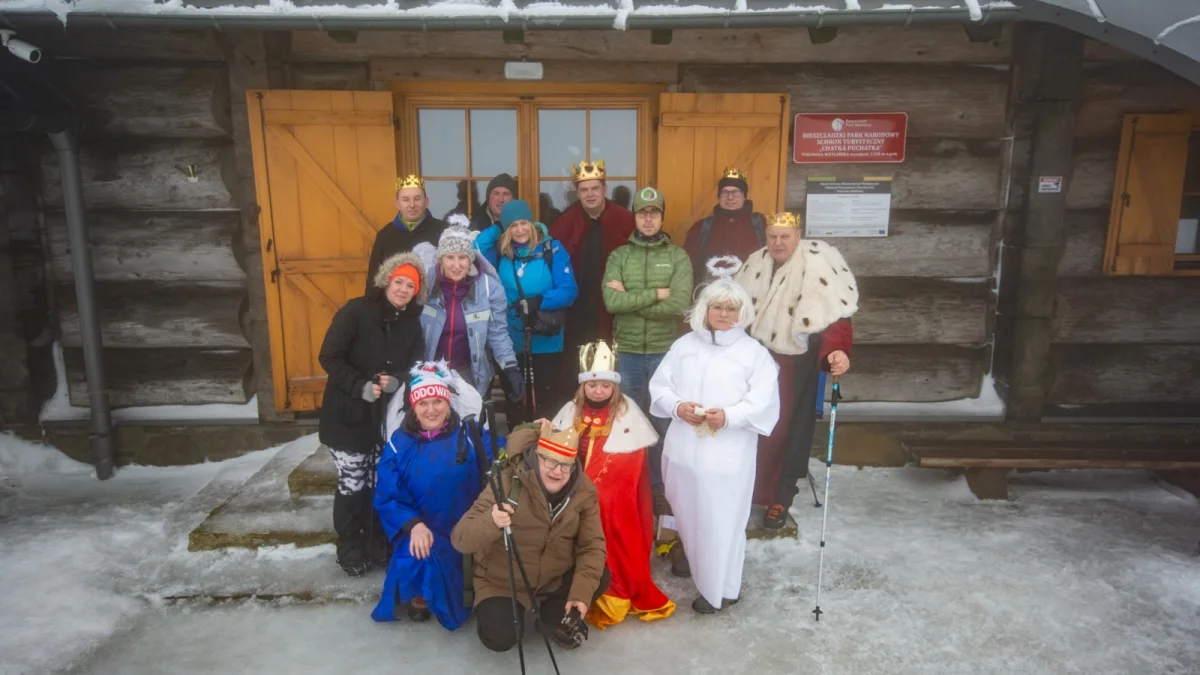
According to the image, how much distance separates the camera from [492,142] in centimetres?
555

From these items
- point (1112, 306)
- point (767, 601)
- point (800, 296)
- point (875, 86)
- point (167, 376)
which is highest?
point (875, 86)

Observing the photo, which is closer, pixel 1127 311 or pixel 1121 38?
pixel 1121 38

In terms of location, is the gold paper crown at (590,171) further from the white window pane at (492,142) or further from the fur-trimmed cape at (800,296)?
the fur-trimmed cape at (800,296)

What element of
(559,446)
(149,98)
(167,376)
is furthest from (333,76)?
(559,446)

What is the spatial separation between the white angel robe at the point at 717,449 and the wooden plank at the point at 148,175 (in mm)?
3671

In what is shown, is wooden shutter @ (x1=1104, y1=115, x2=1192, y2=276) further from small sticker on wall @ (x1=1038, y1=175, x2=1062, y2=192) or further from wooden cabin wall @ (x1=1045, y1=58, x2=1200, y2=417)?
small sticker on wall @ (x1=1038, y1=175, x2=1062, y2=192)

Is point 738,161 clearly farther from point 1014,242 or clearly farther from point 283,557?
point 283,557

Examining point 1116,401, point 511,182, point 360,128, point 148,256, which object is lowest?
point 1116,401

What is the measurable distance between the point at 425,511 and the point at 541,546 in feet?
2.08

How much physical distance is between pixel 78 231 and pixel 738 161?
459cm

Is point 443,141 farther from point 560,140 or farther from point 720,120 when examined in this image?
point 720,120

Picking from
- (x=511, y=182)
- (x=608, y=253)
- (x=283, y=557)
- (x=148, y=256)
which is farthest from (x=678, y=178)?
(x=148, y=256)

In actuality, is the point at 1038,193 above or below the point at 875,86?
below

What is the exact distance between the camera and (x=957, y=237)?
561 cm
